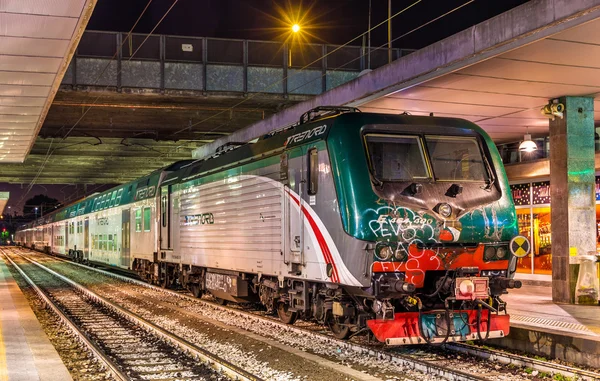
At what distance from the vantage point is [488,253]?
32.7ft

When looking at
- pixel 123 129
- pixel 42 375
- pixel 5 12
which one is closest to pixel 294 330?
pixel 42 375

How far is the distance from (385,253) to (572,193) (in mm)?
6667

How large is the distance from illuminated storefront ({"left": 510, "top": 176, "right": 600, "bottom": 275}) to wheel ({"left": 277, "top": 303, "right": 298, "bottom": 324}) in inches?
349

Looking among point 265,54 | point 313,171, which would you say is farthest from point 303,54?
point 313,171

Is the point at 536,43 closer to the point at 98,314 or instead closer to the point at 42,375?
the point at 42,375

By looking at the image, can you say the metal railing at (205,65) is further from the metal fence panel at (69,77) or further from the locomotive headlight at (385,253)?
the locomotive headlight at (385,253)

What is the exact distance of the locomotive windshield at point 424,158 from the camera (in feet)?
32.9

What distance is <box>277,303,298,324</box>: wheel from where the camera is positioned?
12.8 m

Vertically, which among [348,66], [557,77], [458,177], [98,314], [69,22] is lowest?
[98,314]

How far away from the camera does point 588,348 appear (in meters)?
9.54

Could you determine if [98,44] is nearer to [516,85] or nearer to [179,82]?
[179,82]

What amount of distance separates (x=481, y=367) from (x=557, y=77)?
6008mm

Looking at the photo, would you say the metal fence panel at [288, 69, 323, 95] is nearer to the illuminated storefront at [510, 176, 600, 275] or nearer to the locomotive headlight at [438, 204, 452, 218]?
the illuminated storefront at [510, 176, 600, 275]

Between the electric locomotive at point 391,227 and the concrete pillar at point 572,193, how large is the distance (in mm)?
4425
